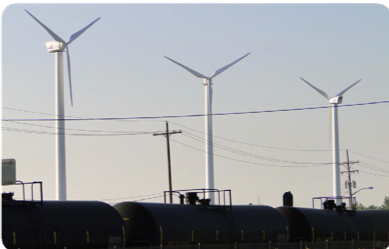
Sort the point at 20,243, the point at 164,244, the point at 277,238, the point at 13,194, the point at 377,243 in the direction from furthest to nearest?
the point at 377,243, the point at 277,238, the point at 164,244, the point at 13,194, the point at 20,243

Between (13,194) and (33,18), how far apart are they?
122 feet

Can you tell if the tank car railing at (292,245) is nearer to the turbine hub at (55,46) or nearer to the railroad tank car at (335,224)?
the railroad tank car at (335,224)

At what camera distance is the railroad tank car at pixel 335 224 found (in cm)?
3819

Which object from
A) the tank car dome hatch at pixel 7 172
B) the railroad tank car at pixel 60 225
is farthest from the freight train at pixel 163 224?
the tank car dome hatch at pixel 7 172

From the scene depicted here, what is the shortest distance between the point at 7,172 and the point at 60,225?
9.26 feet

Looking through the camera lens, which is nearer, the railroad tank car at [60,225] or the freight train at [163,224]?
the railroad tank car at [60,225]

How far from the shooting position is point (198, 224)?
106 ft

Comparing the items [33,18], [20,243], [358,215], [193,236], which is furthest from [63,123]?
[20,243]

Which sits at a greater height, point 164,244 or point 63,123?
point 63,123

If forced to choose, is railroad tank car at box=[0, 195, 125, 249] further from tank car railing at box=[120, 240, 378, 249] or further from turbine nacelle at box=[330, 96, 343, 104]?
turbine nacelle at box=[330, 96, 343, 104]

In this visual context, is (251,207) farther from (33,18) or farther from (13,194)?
(33,18)

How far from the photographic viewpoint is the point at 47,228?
26641 millimetres

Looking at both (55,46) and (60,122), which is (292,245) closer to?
(60,122)

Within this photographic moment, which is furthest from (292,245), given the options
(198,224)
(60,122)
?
(60,122)
